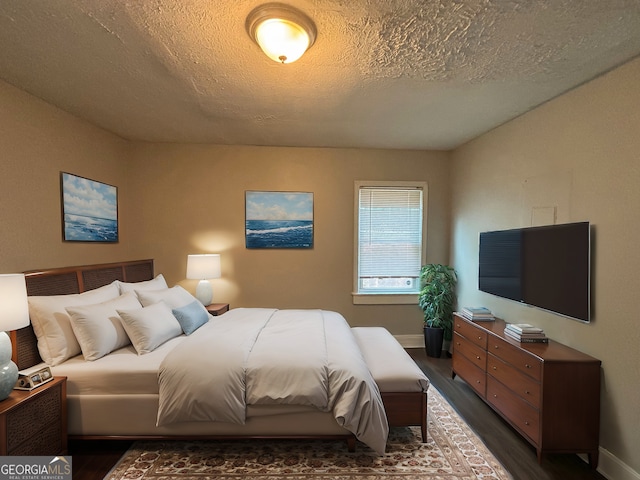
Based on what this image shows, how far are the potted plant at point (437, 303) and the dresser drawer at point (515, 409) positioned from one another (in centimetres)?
123

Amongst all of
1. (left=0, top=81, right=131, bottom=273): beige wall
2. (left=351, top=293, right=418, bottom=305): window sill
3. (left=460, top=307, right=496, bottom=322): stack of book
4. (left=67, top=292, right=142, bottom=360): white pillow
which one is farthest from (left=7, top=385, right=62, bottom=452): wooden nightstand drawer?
(left=460, top=307, right=496, bottom=322): stack of book

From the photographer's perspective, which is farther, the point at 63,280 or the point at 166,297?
the point at 166,297

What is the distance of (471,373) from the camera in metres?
2.80

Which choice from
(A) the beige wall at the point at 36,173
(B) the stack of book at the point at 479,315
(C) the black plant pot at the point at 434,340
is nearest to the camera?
(A) the beige wall at the point at 36,173

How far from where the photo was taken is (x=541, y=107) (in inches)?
100.0

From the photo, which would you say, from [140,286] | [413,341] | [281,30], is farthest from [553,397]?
[140,286]

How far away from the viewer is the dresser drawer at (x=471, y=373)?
8.57 feet

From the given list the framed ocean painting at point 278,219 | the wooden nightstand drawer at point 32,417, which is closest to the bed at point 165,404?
the wooden nightstand drawer at point 32,417

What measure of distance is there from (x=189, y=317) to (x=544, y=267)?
2.98 m

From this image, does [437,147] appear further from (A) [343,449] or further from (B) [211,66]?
(A) [343,449]

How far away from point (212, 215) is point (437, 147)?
306 centimetres

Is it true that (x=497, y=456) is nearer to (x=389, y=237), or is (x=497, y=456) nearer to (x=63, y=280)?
(x=389, y=237)

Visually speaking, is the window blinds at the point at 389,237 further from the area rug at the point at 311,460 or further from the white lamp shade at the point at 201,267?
the area rug at the point at 311,460

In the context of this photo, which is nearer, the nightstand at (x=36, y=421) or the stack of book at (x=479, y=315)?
the nightstand at (x=36, y=421)
